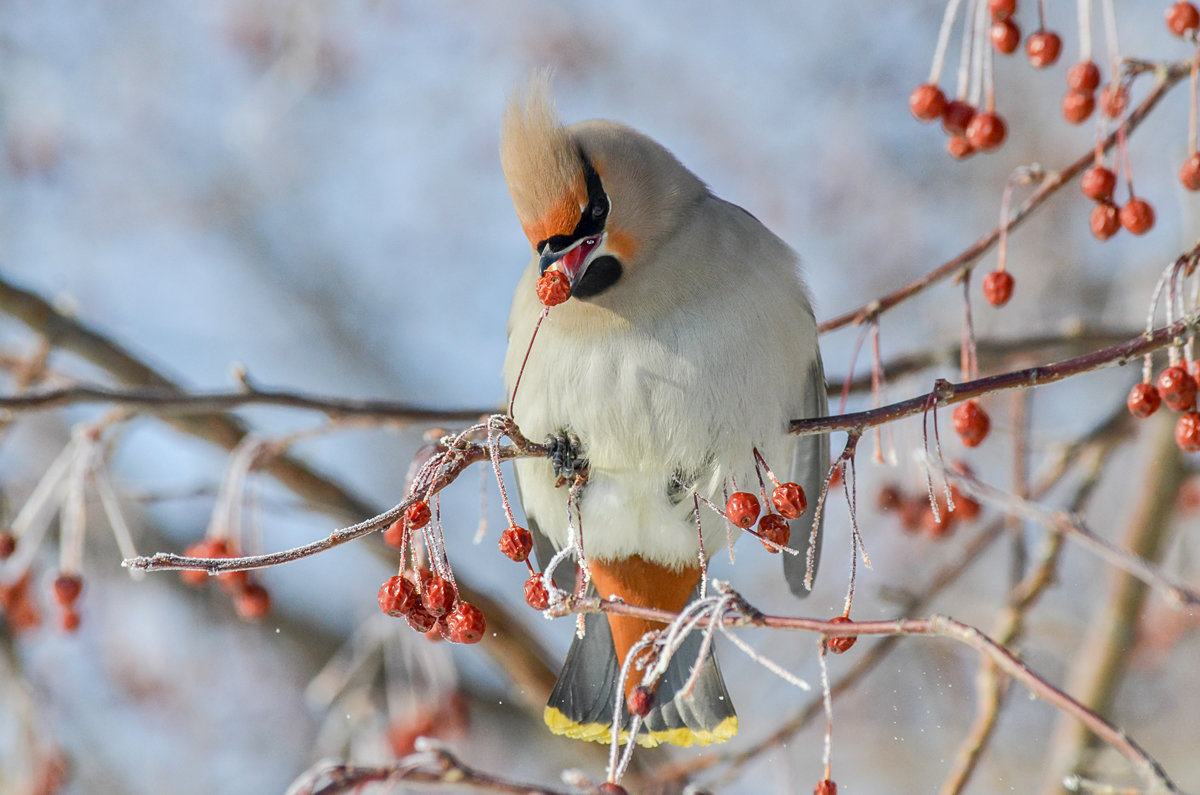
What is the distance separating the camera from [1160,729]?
5.05m

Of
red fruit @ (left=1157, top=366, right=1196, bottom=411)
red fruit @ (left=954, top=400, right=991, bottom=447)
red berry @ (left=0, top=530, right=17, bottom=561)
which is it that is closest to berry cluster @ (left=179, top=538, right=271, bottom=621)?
red berry @ (left=0, top=530, right=17, bottom=561)

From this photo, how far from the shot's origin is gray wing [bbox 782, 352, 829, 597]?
10.0 ft

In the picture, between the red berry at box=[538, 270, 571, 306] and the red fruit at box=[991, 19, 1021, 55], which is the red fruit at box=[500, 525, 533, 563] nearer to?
the red berry at box=[538, 270, 571, 306]

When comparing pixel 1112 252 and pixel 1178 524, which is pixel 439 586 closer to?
pixel 1178 524

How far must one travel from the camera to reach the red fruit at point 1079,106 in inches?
102

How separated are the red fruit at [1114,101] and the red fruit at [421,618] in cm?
143

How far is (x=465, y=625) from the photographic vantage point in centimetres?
187

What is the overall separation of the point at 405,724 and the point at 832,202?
379cm

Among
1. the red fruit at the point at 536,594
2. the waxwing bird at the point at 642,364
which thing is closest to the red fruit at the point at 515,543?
the red fruit at the point at 536,594

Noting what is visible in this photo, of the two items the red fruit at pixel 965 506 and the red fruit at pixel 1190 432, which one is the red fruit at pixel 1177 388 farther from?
the red fruit at pixel 965 506

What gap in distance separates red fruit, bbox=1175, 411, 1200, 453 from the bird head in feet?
3.56

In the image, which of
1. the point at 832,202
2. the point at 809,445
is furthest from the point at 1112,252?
the point at 809,445

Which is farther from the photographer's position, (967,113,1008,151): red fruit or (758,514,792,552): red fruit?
(967,113,1008,151): red fruit

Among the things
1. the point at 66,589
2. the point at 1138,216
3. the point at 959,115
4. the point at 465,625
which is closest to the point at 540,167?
the point at 959,115
